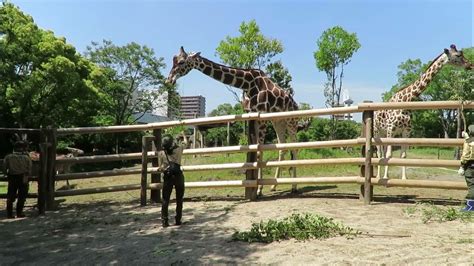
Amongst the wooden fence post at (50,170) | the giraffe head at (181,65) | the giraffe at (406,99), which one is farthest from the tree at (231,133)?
the wooden fence post at (50,170)

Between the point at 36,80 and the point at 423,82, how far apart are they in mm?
18775

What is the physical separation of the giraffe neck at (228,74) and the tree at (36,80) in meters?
15.0

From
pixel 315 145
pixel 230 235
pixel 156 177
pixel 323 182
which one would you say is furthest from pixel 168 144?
pixel 323 182

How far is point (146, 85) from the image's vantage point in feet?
124

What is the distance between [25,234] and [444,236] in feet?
18.6

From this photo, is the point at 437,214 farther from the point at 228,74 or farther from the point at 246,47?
the point at 246,47

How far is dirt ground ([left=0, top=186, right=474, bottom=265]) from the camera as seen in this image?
13.8 ft

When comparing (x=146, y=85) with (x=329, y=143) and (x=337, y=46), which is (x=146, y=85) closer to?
(x=337, y=46)

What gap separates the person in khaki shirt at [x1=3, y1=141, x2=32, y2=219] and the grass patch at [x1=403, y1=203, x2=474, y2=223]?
20.8 feet

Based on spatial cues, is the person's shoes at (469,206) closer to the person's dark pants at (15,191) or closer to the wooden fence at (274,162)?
the wooden fence at (274,162)

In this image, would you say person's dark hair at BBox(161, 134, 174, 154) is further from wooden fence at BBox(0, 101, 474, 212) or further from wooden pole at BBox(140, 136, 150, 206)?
wooden pole at BBox(140, 136, 150, 206)

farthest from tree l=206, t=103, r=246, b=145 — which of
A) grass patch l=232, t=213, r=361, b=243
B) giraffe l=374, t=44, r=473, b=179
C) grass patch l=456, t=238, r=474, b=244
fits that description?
grass patch l=456, t=238, r=474, b=244

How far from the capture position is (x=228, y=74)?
29.7 feet

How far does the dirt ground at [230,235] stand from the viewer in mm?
4219
